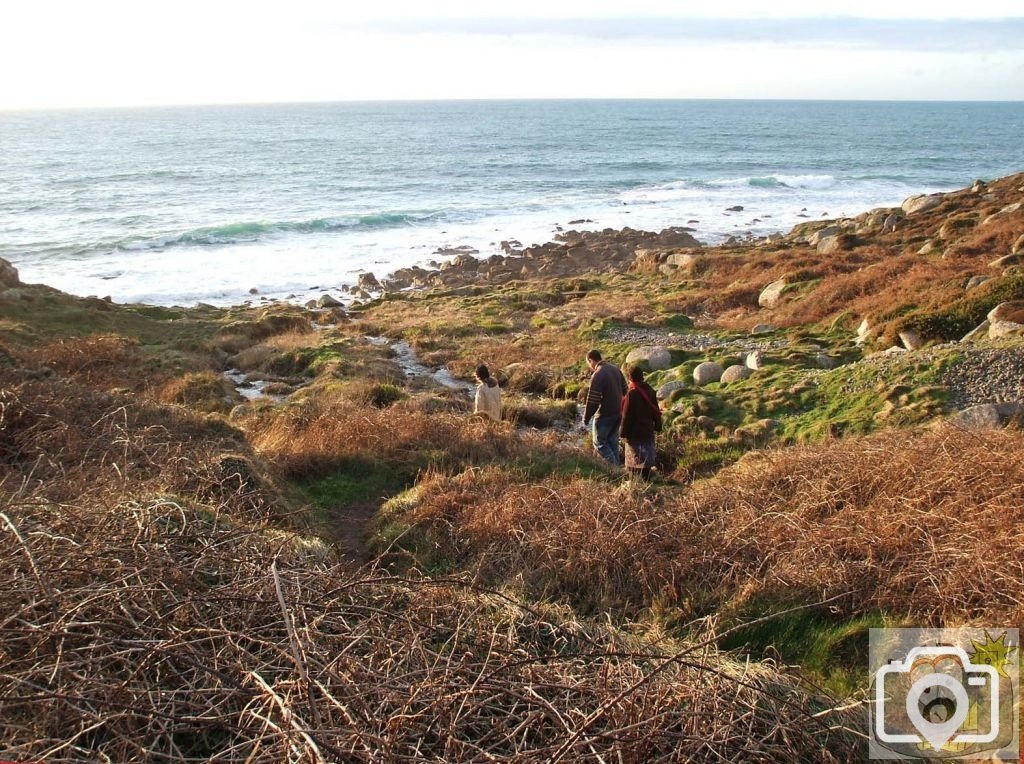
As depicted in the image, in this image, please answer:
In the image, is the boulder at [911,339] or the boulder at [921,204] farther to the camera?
the boulder at [921,204]

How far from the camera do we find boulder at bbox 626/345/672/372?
16.7 m

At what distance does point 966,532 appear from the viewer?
6.09 metres

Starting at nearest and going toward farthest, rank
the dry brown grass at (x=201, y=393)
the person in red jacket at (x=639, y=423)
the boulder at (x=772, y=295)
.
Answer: the person in red jacket at (x=639, y=423)
the dry brown grass at (x=201, y=393)
the boulder at (x=772, y=295)

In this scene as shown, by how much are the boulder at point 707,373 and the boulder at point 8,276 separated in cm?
2275

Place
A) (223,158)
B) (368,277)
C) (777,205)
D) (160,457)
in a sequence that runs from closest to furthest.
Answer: (160,457), (368,277), (777,205), (223,158)

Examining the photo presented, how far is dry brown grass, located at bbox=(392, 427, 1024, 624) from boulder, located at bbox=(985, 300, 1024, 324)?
7157mm

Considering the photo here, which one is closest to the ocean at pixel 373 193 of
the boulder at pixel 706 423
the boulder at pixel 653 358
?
the boulder at pixel 653 358

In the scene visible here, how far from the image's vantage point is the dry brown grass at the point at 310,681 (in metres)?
3.62

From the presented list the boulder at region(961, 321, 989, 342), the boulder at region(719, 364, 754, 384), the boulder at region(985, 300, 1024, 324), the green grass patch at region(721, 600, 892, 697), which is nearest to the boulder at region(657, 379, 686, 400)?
the boulder at region(719, 364, 754, 384)

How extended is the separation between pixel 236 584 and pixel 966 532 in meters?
5.60

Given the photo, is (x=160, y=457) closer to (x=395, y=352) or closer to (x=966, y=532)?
(x=966, y=532)

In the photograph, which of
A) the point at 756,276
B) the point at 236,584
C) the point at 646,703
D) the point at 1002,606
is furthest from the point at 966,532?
the point at 756,276

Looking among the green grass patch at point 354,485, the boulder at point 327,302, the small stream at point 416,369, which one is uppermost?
the green grass patch at point 354,485

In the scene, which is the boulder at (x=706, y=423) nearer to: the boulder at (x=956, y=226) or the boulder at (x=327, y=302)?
the boulder at (x=956, y=226)
